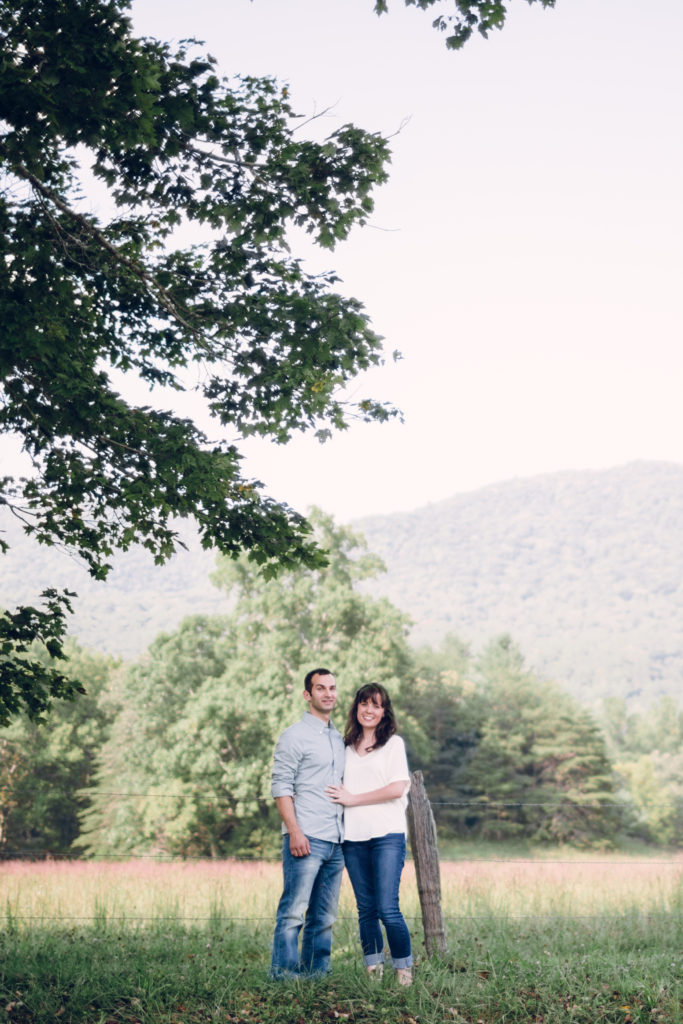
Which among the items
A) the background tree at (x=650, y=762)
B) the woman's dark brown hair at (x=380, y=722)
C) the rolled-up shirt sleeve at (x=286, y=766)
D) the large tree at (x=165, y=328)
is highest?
the large tree at (x=165, y=328)

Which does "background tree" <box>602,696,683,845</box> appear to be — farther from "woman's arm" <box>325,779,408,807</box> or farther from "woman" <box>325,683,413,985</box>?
"woman's arm" <box>325,779,408,807</box>

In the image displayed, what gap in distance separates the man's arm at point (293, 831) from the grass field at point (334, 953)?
2.79 feet

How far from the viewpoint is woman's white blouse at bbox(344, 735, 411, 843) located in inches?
226

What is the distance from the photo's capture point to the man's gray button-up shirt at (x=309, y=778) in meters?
5.77

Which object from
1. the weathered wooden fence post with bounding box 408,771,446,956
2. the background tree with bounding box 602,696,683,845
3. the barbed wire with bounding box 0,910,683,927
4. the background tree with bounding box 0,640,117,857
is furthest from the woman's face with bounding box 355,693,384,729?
the background tree with bounding box 0,640,117,857

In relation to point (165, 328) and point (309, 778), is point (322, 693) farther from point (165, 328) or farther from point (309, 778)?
point (165, 328)

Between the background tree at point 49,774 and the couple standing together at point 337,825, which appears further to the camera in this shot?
the background tree at point 49,774

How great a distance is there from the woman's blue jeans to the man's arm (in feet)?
0.99

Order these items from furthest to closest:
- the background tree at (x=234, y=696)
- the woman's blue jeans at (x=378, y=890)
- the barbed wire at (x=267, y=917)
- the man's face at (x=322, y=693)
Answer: the background tree at (x=234, y=696) → the barbed wire at (x=267, y=917) → the man's face at (x=322, y=693) → the woman's blue jeans at (x=378, y=890)

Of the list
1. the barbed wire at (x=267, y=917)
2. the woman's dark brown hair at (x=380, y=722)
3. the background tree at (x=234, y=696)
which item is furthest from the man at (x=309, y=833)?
the background tree at (x=234, y=696)

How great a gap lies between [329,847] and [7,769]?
36.9m

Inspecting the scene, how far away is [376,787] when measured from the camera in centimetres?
581

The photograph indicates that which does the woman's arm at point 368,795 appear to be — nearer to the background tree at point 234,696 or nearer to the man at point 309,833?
the man at point 309,833

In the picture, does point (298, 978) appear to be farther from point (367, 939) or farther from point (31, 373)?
point (31, 373)
